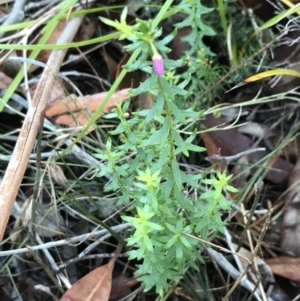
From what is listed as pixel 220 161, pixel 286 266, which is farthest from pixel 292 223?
pixel 220 161

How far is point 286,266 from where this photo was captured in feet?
3.65

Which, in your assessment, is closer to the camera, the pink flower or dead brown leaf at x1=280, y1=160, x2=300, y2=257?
the pink flower

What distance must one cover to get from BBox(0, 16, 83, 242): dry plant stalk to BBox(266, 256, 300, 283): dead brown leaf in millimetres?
540

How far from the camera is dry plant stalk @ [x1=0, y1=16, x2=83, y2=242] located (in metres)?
0.97

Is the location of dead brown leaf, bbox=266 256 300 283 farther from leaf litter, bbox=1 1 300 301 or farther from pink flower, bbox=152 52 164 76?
pink flower, bbox=152 52 164 76

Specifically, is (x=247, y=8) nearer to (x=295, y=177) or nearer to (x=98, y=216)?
(x=295, y=177)

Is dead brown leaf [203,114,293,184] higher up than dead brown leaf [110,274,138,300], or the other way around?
dead brown leaf [203,114,293,184]

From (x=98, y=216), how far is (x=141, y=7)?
1.78 ft

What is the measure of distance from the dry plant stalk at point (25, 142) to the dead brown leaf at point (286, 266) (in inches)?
21.2

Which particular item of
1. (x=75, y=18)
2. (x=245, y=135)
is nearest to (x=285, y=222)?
(x=245, y=135)

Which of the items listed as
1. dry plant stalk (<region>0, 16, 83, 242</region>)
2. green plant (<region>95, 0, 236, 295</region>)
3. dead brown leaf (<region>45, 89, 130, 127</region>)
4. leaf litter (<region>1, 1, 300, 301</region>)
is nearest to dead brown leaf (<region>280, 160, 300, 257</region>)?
leaf litter (<region>1, 1, 300, 301</region>)

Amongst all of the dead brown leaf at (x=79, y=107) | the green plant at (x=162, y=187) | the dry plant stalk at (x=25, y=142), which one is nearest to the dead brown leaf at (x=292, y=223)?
the green plant at (x=162, y=187)

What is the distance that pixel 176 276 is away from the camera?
0.92 m

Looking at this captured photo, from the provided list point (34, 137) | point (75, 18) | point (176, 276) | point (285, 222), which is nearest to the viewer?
point (176, 276)
